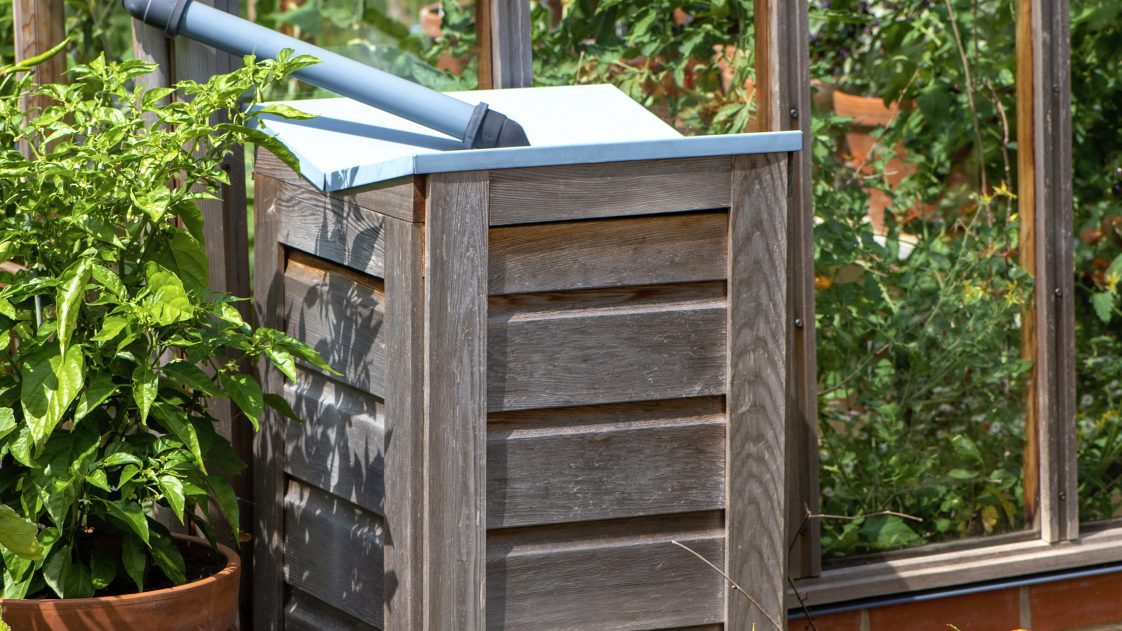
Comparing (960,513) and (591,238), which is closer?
(591,238)

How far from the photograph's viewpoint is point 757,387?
95.2 inches

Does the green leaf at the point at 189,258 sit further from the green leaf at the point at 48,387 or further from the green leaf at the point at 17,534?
the green leaf at the point at 17,534

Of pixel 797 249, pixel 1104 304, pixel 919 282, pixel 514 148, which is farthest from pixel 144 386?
pixel 1104 304

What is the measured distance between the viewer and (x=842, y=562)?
324 cm

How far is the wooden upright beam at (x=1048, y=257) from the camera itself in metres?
3.26

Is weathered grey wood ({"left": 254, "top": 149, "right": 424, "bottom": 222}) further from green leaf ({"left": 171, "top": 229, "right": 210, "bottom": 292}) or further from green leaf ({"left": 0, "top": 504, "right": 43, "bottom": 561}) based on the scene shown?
green leaf ({"left": 0, "top": 504, "right": 43, "bottom": 561})

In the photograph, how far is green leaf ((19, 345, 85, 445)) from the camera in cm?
207

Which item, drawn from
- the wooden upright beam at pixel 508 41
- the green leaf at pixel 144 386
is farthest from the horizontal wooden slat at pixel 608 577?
the wooden upright beam at pixel 508 41

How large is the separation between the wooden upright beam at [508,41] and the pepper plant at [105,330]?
27.6 inches

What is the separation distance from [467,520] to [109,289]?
657mm

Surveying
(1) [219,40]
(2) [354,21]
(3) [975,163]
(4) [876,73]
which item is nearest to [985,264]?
(3) [975,163]

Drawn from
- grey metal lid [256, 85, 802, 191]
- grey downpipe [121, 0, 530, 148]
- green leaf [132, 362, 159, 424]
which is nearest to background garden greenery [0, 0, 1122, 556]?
grey metal lid [256, 85, 802, 191]

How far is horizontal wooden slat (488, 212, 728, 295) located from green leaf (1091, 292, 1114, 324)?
4.96 feet

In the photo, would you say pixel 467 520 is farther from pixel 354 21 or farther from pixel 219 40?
pixel 354 21
